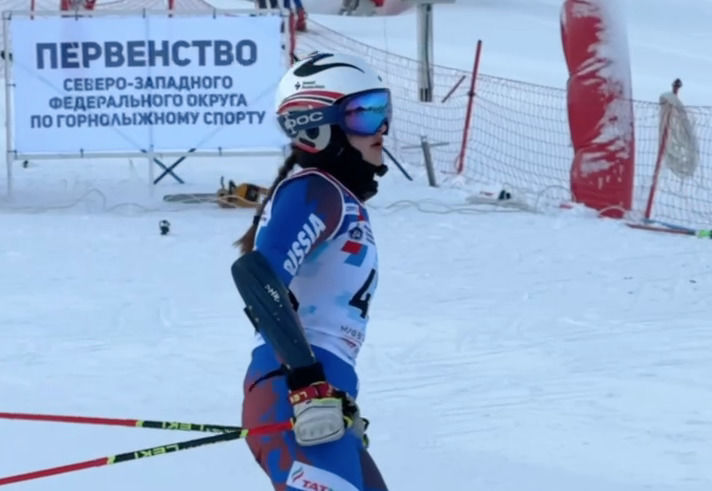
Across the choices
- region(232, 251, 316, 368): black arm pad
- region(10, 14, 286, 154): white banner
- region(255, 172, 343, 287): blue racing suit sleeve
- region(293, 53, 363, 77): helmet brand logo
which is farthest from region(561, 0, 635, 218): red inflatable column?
Answer: region(232, 251, 316, 368): black arm pad

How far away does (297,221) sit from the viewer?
3023 mm

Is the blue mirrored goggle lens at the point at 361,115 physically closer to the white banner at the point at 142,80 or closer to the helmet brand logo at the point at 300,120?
the helmet brand logo at the point at 300,120

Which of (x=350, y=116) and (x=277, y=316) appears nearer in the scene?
(x=277, y=316)

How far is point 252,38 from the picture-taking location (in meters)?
11.5

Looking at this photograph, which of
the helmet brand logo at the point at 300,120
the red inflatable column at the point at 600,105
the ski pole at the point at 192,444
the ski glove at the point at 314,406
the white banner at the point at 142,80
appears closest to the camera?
the ski glove at the point at 314,406

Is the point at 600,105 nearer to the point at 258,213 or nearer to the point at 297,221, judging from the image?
the point at 258,213

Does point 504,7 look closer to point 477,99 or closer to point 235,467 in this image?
point 477,99

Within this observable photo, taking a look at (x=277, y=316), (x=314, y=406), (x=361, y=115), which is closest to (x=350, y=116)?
(x=361, y=115)

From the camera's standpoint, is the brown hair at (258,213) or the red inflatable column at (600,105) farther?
the red inflatable column at (600,105)

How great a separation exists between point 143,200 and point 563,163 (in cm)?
458

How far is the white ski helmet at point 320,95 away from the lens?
10.5 feet

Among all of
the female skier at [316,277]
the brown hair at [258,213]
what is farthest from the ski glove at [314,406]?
the brown hair at [258,213]

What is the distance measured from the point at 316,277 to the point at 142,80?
8.74 meters

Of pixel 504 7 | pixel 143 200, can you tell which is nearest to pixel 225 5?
pixel 504 7
